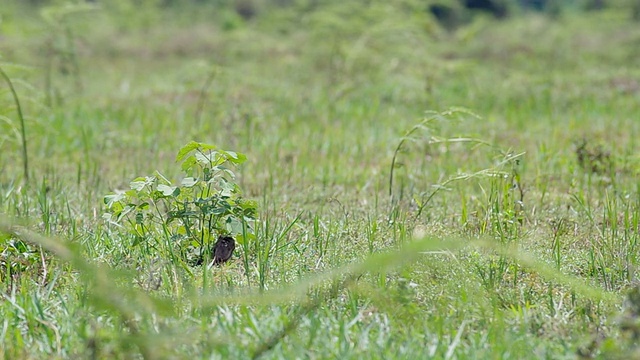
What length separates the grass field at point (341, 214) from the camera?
263cm

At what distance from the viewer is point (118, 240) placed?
3789 millimetres

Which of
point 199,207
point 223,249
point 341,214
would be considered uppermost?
point 199,207

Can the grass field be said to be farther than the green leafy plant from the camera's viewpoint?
No

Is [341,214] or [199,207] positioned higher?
[199,207]

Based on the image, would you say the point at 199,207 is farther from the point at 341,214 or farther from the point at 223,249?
the point at 341,214

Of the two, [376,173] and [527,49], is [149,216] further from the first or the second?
[527,49]

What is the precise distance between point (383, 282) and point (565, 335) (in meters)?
0.68

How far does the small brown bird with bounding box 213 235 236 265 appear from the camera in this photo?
3533 mm

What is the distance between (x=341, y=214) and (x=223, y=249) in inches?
42.3

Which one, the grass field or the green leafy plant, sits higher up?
the green leafy plant

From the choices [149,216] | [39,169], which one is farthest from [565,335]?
[39,169]

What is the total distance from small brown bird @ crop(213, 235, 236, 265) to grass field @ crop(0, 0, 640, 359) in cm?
5

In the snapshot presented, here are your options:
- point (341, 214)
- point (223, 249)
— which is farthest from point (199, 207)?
point (341, 214)

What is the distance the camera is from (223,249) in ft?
11.6
